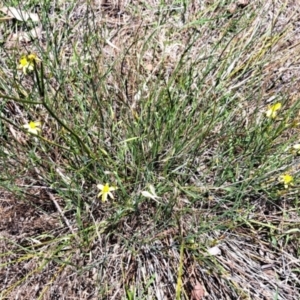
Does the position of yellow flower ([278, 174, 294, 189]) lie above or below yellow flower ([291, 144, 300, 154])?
below

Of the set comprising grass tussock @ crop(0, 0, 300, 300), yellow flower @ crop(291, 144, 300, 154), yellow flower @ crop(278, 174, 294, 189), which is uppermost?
yellow flower @ crop(291, 144, 300, 154)

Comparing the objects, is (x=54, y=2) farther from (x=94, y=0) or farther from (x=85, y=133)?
(x=85, y=133)

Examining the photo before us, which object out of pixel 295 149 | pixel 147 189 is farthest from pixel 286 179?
pixel 147 189

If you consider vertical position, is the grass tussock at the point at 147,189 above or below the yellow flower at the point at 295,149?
below

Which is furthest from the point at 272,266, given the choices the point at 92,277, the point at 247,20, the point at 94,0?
the point at 94,0

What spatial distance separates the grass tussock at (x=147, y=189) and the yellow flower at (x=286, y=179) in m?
0.01

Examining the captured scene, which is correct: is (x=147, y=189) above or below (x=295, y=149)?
below

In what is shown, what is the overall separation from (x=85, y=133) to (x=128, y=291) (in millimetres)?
552

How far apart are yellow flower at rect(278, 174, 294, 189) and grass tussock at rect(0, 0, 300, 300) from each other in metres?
0.01

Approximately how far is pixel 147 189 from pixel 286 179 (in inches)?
→ 18.6

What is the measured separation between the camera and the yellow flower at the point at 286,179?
4.76ft

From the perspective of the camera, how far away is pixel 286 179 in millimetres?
1453

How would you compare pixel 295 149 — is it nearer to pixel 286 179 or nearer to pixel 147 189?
pixel 286 179

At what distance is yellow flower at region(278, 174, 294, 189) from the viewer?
1.45 metres
